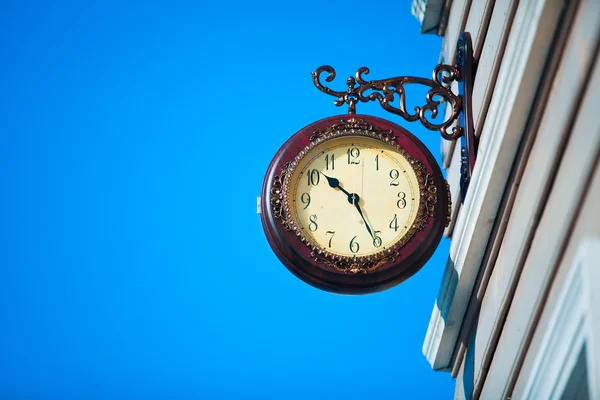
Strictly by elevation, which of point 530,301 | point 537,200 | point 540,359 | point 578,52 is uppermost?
point 578,52

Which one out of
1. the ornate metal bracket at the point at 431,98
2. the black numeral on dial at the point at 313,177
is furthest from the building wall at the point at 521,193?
the black numeral on dial at the point at 313,177

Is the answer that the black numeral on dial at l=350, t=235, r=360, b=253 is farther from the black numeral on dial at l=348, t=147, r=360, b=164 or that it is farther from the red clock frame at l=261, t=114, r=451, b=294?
the black numeral on dial at l=348, t=147, r=360, b=164

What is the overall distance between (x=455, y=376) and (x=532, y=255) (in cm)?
111

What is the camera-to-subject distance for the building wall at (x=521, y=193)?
2299 millimetres

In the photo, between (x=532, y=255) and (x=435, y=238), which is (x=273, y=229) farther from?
(x=532, y=255)

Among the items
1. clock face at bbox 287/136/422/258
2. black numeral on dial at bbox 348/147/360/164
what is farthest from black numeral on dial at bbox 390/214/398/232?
black numeral on dial at bbox 348/147/360/164

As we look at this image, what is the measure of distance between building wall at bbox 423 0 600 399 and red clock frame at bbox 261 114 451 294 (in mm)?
166

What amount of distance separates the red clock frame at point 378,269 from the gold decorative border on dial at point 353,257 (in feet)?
0.03

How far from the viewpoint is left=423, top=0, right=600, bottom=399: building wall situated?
7.54 ft

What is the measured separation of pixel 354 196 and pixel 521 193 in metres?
0.50

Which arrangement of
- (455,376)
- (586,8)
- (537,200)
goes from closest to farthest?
(586,8) → (537,200) → (455,376)

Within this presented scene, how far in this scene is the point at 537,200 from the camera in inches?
102

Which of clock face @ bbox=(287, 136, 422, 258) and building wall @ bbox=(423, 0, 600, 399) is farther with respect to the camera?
clock face @ bbox=(287, 136, 422, 258)

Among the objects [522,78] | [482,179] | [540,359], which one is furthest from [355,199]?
[540,359]
